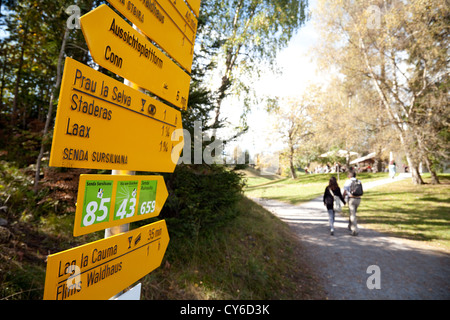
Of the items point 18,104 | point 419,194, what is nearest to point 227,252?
point 18,104

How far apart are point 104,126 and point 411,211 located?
47.7ft

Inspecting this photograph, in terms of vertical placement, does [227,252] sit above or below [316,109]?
below

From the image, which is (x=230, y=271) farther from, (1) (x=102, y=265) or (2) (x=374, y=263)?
(2) (x=374, y=263)

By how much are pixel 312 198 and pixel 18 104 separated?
16.3 metres

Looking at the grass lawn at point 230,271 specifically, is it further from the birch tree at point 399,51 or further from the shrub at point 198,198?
the birch tree at point 399,51

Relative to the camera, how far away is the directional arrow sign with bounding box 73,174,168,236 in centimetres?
107

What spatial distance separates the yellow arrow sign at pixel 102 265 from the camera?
96 centimetres

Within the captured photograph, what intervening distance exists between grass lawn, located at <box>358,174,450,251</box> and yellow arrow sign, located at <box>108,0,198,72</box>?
9.29 meters

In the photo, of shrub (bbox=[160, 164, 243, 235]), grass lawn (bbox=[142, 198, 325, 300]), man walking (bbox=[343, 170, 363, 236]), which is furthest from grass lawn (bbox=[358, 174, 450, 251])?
shrub (bbox=[160, 164, 243, 235])

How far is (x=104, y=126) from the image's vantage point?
116cm

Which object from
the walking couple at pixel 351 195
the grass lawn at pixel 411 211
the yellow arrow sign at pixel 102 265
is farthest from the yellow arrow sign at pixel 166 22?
the grass lawn at pixel 411 211

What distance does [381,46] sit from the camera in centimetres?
1498

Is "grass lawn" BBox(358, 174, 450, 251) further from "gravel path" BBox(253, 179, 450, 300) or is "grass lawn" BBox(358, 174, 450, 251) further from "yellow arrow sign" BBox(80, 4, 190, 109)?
"yellow arrow sign" BBox(80, 4, 190, 109)
